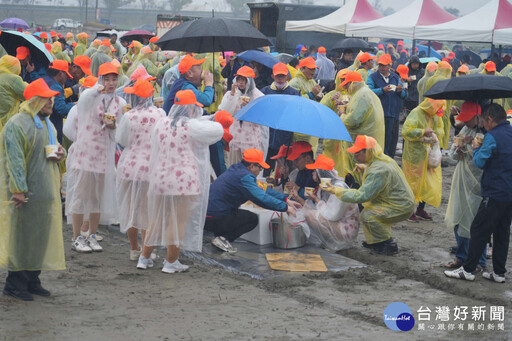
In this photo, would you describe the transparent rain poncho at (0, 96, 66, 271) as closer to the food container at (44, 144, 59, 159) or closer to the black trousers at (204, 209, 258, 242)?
the food container at (44, 144, 59, 159)

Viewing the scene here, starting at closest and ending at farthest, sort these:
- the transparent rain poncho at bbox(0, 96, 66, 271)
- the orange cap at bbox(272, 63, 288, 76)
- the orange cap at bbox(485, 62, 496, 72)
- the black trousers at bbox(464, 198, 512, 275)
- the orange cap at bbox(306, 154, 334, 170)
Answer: the transparent rain poncho at bbox(0, 96, 66, 271)
the black trousers at bbox(464, 198, 512, 275)
the orange cap at bbox(306, 154, 334, 170)
the orange cap at bbox(272, 63, 288, 76)
the orange cap at bbox(485, 62, 496, 72)

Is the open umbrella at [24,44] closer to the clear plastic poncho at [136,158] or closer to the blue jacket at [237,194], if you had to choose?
the clear plastic poncho at [136,158]

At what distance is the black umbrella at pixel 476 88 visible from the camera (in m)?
6.73

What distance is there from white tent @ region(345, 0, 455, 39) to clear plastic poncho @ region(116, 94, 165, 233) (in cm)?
1424

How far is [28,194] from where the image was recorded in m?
5.75

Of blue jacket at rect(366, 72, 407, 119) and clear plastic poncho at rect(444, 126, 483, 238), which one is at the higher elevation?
blue jacket at rect(366, 72, 407, 119)

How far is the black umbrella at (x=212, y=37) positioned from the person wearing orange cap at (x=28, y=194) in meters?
3.71

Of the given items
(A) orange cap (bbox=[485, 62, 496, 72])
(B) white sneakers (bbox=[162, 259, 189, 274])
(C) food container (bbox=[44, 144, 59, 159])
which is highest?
(A) orange cap (bbox=[485, 62, 496, 72])

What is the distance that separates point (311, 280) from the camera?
6.88 meters

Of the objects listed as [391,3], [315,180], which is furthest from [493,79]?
[391,3]

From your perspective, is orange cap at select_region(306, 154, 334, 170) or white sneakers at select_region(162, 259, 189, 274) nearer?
white sneakers at select_region(162, 259, 189, 274)

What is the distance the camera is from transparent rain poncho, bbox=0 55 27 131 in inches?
324


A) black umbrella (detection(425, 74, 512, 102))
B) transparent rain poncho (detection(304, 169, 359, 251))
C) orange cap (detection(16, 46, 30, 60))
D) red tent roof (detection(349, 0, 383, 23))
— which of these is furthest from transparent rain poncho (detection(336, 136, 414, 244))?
red tent roof (detection(349, 0, 383, 23))

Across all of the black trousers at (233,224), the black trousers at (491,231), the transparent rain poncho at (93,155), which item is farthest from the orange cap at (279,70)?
the black trousers at (491,231)
